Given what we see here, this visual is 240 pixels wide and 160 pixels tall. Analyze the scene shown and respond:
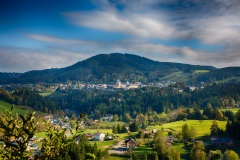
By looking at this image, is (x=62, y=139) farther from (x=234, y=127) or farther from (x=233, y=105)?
(x=233, y=105)

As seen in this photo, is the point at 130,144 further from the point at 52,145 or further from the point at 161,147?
the point at 52,145

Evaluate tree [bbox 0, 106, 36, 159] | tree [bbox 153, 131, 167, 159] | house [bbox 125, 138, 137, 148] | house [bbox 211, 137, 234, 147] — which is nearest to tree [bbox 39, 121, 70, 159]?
tree [bbox 0, 106, 36, 159]

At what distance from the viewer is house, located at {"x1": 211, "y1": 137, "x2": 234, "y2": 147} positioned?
265 feet

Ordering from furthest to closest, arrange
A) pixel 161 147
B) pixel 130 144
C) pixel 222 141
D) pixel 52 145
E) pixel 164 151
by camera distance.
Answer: pixel 130 144 < pixel 222 141 < pixel 161 147 < pixel 164 151 < pixel 52 145

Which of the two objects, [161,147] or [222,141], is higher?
[161,147]

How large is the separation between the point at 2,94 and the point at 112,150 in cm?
13321

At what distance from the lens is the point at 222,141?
8156cm

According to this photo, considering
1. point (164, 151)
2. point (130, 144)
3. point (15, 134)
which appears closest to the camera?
point (15, 134)

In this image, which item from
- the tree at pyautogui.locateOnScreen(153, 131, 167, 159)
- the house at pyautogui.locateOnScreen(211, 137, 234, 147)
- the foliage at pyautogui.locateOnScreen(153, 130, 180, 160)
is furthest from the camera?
the house at pyautogui.locateOnScreen(211, 137, 234, 147)

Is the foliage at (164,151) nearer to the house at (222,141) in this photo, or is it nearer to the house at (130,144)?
the house at (130,144)

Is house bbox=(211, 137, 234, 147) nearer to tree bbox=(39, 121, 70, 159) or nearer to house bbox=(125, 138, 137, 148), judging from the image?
house bbox=(125, 138, 137, 148)

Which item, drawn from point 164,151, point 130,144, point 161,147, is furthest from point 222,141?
point 130,144

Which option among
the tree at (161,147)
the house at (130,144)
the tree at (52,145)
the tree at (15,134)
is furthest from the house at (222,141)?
the tree at (15,134)

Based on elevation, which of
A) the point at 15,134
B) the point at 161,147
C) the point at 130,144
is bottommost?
the point at 130,144
